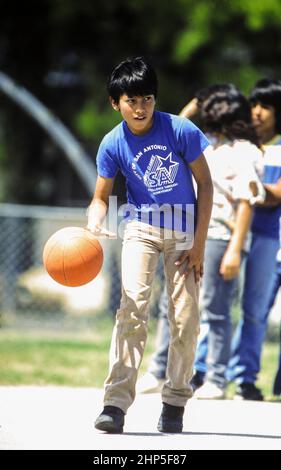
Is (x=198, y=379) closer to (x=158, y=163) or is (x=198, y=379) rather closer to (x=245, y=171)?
(x=245, y=171)

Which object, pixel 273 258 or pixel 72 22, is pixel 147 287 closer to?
pixel 273 258

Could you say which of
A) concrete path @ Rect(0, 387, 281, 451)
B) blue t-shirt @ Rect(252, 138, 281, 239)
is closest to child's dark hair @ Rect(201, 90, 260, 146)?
blue t-shirt @ Rect(252, 138, 281, 239)

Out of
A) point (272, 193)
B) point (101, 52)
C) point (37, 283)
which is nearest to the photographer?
point (272, 193)

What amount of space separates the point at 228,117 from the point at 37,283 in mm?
7233

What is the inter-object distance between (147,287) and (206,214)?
494 mm

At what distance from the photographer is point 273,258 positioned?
7.29 metres

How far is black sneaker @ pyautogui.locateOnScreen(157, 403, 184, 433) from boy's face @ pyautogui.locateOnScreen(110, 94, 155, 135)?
4.92 feet

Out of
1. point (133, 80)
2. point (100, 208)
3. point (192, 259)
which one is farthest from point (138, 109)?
point (192, 259)

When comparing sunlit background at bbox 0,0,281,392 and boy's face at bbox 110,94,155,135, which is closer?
boy's face at bbox 110,94,155,135

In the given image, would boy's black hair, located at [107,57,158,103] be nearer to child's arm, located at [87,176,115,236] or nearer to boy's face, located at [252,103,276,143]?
child's arm, located at [87,176,115,236]

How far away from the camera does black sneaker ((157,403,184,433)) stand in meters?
5.67

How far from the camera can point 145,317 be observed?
5.61m
